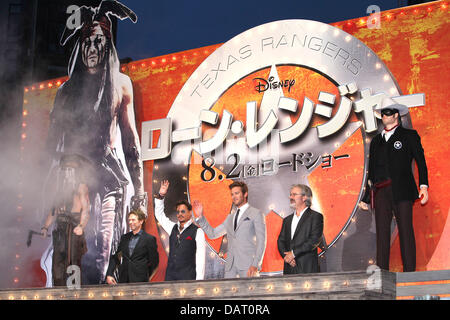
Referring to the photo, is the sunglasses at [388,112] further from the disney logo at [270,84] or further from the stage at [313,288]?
the stage at [313,288]

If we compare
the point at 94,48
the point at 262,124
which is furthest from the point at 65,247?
the point at 262,124

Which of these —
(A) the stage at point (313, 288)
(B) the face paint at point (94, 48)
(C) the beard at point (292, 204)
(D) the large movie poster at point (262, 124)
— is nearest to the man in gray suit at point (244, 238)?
(D) the large movie poster at point (262, 124)

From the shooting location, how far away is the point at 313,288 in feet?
19.1

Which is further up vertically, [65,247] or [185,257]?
[65,247]

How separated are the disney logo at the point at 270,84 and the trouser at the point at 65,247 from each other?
10.6 feet

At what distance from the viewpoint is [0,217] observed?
11.5 metres

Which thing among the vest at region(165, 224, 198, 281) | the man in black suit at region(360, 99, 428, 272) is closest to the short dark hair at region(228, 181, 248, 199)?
the vest at region(165, 224, 198, 281)

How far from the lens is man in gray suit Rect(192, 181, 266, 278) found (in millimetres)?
8414

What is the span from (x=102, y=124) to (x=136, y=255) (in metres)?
2.29

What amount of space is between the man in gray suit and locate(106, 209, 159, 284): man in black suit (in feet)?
3.54

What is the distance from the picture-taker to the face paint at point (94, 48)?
35.1 ft

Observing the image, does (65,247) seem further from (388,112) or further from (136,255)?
(388,112)
